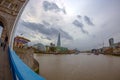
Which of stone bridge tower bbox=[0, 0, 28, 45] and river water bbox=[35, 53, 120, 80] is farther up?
stone bridge tower bbox=[0, 0, 28, 45]

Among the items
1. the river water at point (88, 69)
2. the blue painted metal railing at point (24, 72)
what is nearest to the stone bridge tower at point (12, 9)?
the blue painted metal railing at point (24, 72)

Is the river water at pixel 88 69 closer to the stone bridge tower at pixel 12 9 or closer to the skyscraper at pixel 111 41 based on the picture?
the skyscraper at pixel 111 41

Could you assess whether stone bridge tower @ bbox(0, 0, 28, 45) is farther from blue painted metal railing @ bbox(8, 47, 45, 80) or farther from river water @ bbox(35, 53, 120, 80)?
river water @ bbox(35, 53, 120, 80)

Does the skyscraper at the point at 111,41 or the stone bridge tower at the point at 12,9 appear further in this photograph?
the stone bridge tower at the point at 12,9

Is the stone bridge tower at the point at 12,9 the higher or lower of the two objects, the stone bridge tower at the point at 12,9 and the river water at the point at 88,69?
the higher

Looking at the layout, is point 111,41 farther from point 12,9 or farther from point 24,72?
point 12,9

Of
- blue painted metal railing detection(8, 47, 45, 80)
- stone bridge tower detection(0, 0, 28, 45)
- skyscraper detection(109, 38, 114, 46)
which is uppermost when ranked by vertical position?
stone bridge tower detection(0, 0, 28, 45)

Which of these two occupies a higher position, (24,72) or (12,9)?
(12,9)

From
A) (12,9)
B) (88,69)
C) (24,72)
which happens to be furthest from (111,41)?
(12,9)

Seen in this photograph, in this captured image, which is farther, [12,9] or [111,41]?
[12,9]

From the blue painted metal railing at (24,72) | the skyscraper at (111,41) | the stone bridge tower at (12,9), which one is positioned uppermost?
the stone bridge tower at (12,9)

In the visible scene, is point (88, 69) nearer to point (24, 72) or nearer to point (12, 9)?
point (24, 72)

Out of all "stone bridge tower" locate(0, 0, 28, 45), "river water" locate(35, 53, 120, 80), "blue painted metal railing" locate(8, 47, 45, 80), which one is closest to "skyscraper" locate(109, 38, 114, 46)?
"river water" locate(35, 53, 120, 80)

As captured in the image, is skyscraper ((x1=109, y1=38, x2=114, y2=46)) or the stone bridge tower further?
the stone bridge tower
